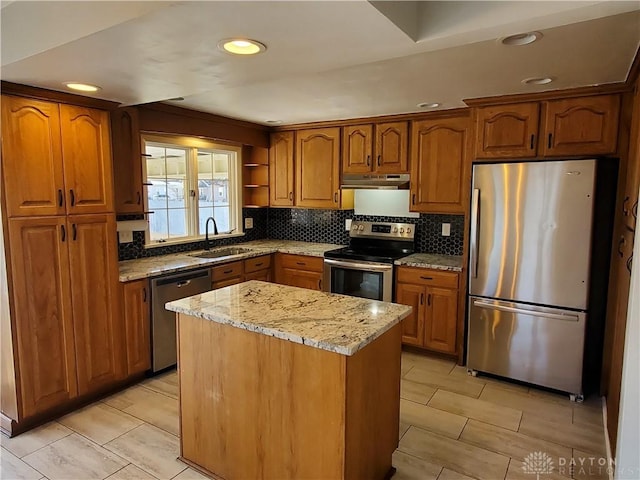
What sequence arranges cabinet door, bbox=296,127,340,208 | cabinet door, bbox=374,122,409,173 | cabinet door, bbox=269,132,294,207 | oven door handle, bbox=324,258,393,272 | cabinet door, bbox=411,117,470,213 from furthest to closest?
1. cabinet door, bbox=269,132,294,207
2. cabinet door, bbox=296,127,340,208
3. cabinet door, bbox=374,122,409,173
4. oven door handle, bbox=324,258,393,272
5. cabinet door, bbox=411,117,470,213

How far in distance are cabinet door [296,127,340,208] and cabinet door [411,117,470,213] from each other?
87 centimetres

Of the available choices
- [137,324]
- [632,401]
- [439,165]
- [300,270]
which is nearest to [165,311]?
[137,324]

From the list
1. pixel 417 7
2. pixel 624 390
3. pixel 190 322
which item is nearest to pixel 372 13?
pixel 417 7

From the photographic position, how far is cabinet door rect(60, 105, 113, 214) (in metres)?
2.67

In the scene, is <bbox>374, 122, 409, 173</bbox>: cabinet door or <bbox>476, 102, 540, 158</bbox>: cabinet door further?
<bbox>374, 122, 409, 173</bbox>: cabinet door

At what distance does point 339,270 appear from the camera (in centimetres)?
409

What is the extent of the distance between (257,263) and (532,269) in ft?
8.31

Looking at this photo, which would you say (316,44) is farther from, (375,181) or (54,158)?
(375,181)

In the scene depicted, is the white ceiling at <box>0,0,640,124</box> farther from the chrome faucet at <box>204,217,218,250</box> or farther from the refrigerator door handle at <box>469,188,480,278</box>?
the chrome faucet at <box>204,217,218,250</box>

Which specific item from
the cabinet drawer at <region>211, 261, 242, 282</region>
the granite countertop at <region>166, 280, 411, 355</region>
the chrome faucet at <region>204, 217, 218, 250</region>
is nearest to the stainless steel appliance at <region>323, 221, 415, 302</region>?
the cabinet drawer at <region>211, 261, 242, 282</region>

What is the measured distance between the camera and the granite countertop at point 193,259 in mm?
3193

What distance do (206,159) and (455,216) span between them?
107 inches

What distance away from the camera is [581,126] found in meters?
2.92

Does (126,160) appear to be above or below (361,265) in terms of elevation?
above
